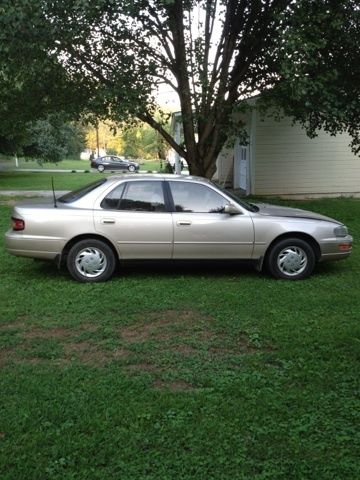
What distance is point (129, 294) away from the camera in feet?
21.8

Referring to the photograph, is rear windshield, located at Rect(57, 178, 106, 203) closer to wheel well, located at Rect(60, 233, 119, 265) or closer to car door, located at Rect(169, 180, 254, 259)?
wheel well, located at Rect(60, 233, 119, 265)

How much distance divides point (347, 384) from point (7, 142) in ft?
96.0

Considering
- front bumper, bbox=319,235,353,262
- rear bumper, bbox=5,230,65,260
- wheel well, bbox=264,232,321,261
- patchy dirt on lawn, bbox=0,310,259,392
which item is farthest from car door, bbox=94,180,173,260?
front bumper, bbox=319,235,353,262

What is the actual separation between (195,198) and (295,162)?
12749 mm

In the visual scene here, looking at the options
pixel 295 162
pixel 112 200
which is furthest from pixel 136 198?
pixel 295 162

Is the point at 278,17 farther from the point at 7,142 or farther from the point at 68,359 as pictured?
the point at 7,142

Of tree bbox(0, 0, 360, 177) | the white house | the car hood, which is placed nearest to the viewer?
the car hood

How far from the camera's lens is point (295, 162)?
63.5ft

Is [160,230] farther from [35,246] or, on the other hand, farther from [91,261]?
[35,246]

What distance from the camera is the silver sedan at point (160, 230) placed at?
7133 millimetres

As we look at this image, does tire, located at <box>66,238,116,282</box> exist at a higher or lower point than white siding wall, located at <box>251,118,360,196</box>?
lower

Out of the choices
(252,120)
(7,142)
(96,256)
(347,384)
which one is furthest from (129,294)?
(7,142)

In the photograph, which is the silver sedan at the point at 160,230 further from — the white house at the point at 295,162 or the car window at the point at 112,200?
the white house at the point at 295,162

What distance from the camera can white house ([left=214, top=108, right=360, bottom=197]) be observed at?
62.0 ft
